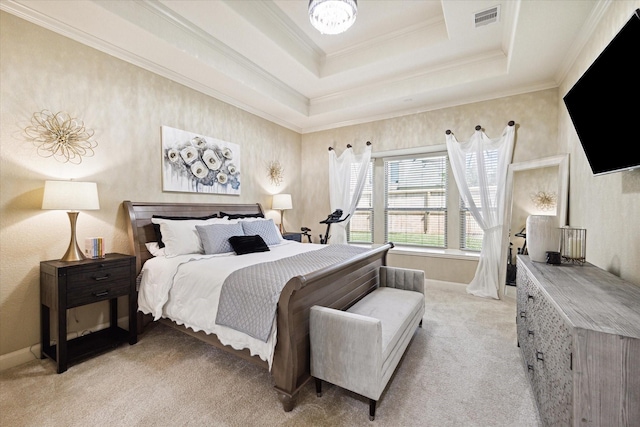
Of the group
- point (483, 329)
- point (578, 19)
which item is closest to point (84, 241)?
point (483, 329)

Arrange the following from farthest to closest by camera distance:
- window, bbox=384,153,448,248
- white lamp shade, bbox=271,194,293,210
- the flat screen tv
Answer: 1. white lamp shade, bbox=271,194,293,210
2. window, bbox=384,153,448,248
3. the flat screen tv

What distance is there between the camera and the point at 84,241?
2.62 m

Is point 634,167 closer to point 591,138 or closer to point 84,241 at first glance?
point 591,138

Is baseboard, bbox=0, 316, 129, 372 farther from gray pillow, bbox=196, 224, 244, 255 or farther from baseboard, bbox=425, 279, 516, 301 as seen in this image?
baseboard, bbox=425, 279, 516, 301

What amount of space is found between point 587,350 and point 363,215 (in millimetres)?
4300

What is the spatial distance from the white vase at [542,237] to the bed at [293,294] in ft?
4.39

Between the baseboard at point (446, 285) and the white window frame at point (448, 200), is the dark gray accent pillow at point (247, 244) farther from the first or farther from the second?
the baseboard at point (446, 285)

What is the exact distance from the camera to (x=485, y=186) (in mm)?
3945

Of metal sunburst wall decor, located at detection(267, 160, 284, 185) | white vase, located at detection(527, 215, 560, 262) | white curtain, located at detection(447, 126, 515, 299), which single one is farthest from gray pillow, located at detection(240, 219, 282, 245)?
white curtain, located at detection(447, 126, 515, 299)

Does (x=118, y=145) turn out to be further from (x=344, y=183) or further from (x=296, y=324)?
(x=344, y=183)

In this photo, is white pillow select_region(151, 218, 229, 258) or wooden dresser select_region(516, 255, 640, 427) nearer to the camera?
wooden dresser select_region(516, 255, 640, 427)

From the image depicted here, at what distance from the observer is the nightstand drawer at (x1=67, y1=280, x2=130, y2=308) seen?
7.30 feet

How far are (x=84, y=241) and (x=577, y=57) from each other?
519 cm

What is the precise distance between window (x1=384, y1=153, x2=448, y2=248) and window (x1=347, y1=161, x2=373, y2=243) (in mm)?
301
